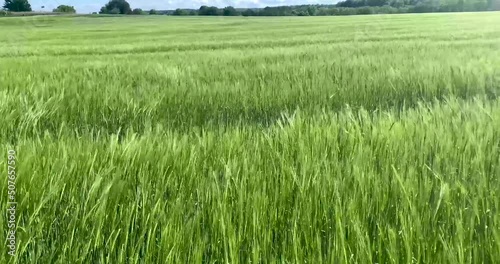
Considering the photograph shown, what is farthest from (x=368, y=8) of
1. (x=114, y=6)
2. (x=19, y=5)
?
(x=19, y=5)

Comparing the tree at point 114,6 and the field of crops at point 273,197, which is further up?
the tree at point 114,6

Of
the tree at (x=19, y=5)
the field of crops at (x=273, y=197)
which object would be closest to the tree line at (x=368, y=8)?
the tree at (x=19, y=5)

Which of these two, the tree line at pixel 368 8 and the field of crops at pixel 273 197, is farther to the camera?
the tree line at pixel 368 8

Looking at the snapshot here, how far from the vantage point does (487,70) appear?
3092 millimetres

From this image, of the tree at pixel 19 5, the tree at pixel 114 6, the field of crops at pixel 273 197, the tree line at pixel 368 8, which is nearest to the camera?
the field of crops at pixel 273 197

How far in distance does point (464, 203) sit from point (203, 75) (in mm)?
2511

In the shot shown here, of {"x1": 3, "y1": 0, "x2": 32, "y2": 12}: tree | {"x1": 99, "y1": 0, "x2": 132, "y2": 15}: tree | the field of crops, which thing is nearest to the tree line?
{"x1": 99, "y1": 0, "x2": 132, "y2": 15}: tree

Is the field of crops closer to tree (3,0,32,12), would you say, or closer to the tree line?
tree (3,0,32,12)

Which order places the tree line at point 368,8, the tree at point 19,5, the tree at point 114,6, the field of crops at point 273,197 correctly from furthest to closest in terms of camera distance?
the tree line at point 368,8 → the tree at point 114,6 → the tree at point 19,5 → the field of crops at point 273,197

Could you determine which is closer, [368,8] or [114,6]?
[114,6]

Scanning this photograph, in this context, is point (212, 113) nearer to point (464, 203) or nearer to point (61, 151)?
point (61, 151)

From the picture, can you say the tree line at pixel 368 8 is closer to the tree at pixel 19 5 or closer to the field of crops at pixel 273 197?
the tree at pixel 19 5

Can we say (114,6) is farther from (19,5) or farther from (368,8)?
(368,8)

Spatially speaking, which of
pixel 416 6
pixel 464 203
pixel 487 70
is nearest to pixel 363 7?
pixel 416 6
